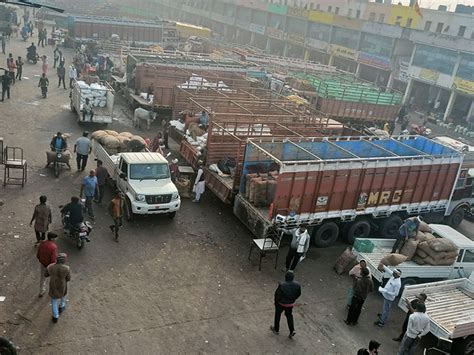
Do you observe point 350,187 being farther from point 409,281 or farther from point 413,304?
point 413,304

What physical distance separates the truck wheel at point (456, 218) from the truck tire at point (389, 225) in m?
3.03

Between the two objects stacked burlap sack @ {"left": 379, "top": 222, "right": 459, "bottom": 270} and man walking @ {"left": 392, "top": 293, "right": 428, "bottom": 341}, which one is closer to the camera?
man walking @ {"left": 392, "top": 293, "right": 428, "bottom": 341}

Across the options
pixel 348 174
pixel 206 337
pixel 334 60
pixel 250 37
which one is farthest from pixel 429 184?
pixel 250 37

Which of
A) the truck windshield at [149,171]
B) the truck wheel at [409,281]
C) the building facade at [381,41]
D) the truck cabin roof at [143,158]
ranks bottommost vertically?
the truck wheel at [409,281]

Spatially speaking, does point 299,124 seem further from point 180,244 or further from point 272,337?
point 272,337

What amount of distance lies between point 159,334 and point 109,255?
3417 millimetres

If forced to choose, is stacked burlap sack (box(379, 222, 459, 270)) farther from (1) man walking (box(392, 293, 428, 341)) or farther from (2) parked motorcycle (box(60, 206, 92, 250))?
(2) parked motorcycle (box(60, 206, 92, 250))

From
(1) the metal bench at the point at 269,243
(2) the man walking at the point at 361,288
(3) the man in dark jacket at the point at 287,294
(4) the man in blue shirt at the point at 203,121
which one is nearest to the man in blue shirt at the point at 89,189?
(1) the metal bench at the point at 269,243

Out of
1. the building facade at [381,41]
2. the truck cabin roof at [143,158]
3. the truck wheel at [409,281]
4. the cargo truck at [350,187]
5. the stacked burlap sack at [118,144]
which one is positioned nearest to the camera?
the truck wheel at [409,281]

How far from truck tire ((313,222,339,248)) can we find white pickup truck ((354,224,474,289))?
143 centimetres

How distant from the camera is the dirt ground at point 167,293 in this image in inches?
388

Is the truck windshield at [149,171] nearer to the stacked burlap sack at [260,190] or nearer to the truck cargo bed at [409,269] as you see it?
the stacked burlap sack at [260,190]

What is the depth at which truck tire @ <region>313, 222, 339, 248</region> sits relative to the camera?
14906 millimetres

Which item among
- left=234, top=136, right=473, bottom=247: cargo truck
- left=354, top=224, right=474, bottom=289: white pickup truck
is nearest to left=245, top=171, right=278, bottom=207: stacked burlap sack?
left=234, top=136, right=473, bottom=247: cargo truck
